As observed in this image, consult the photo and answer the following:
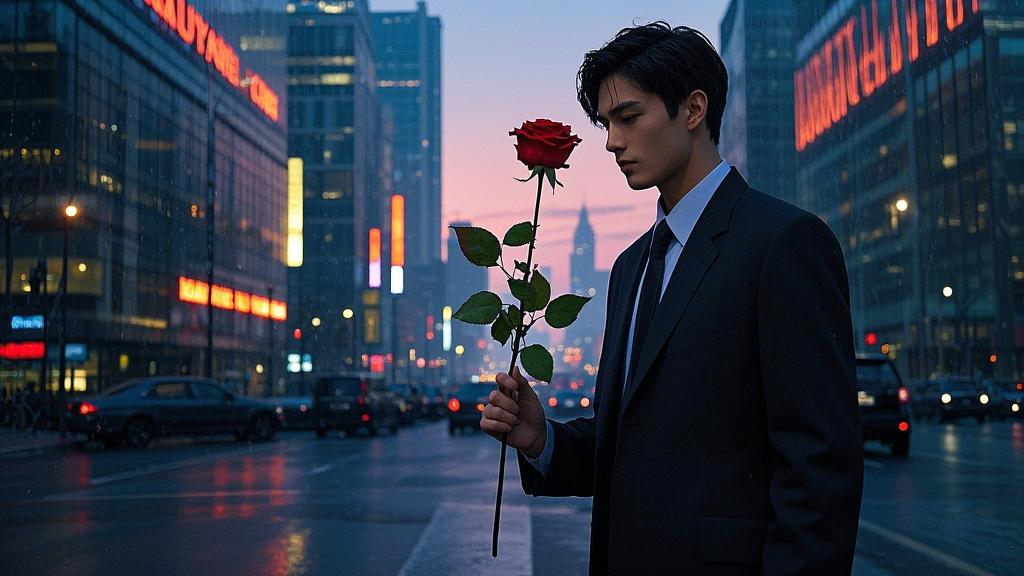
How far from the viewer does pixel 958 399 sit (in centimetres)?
3706

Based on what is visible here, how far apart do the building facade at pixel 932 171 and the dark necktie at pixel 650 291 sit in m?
55.3

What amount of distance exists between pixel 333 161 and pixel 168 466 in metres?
97.7

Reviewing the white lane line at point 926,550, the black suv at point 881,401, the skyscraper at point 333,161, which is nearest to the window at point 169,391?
the black suv at point 881,401

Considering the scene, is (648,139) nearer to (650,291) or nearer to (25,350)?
(650,291)

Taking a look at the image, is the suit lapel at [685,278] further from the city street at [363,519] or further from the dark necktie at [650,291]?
the city street at [363,519]

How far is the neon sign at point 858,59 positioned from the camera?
6725cm

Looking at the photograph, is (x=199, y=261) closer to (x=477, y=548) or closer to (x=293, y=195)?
(x=293, y=195)

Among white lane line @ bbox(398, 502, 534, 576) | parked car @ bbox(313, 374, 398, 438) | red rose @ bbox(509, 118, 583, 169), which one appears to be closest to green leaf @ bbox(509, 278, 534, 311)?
red rose @ bbox(509, 118, 583, 169)

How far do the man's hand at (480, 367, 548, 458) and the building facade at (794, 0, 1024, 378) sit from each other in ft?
181

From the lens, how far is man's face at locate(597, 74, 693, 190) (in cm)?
243

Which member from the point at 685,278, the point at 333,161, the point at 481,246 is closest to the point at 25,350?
the point at 481,246

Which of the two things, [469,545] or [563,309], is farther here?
[469,545]

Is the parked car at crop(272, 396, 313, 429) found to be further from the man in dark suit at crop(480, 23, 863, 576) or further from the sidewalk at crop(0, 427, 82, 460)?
the man in dark suit at crop(480, 23, 863, 576)

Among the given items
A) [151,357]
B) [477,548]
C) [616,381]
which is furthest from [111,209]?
[616,381]
